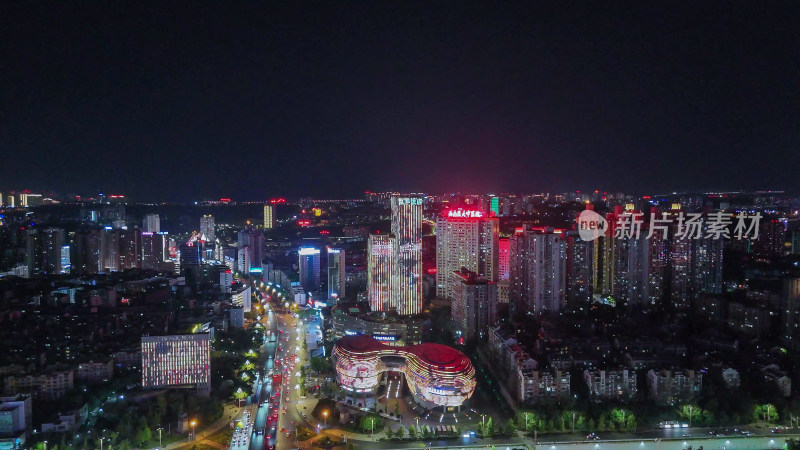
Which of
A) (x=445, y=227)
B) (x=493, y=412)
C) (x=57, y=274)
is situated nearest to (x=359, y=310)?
(x=445, y=227)

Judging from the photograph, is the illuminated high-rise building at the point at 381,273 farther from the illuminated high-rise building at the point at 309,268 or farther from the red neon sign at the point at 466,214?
the illuminated high-rise building at the point at 309,268

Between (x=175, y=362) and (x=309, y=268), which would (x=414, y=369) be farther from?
(x=309, y=268)

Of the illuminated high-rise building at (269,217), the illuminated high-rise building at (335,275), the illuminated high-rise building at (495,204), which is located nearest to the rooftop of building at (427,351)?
the illuminated high-rise building at (335,275)

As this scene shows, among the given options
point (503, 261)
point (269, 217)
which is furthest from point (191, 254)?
point (503, 261)

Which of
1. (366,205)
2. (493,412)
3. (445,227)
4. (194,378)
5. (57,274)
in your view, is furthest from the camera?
(366,205)

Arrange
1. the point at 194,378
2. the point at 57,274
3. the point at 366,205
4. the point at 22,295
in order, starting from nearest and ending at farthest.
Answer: the point at 194,378 → the point at 22,295 → the point at 57,274 → the point at 366,205

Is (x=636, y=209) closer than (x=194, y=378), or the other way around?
(x=194, y=378)

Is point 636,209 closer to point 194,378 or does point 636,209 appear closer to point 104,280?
point 194,378

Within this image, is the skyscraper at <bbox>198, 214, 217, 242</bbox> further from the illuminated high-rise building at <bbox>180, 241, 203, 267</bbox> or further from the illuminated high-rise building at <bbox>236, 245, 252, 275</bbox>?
the illuminated high-rise building at <bbox>236, 245, 252, 275</bbox>
